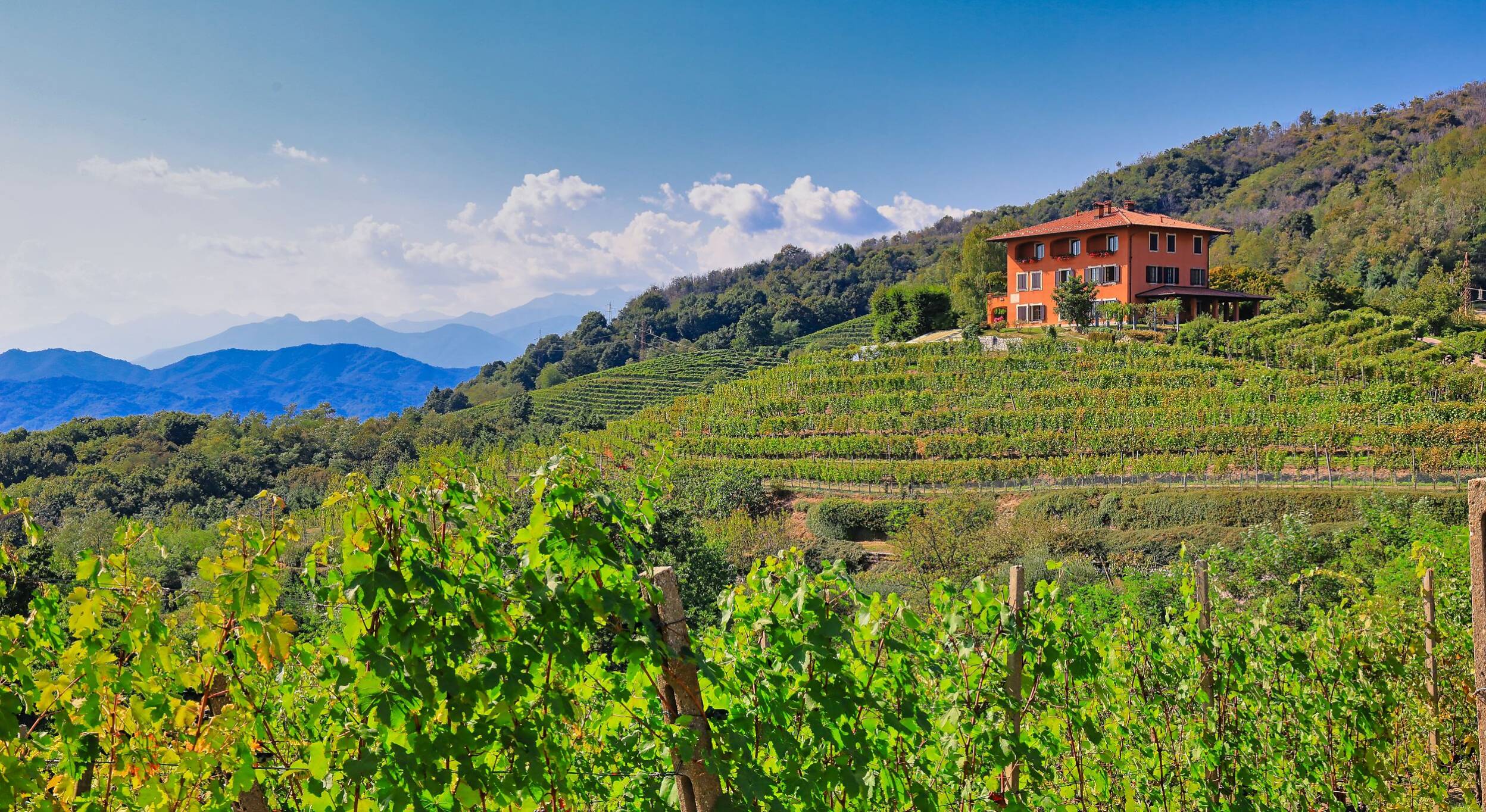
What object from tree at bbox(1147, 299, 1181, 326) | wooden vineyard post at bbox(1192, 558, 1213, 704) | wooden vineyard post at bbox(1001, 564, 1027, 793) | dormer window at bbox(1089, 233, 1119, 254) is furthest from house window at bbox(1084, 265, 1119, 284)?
wooden vineyard post at bbox(1001, 564, 1027, 793)

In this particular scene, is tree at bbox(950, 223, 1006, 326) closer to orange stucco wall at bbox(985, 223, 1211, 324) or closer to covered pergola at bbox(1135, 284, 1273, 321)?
orange stucco wall at bbox(985, 223, 1211, 324)

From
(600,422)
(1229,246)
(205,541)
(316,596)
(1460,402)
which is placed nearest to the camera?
(205,541)

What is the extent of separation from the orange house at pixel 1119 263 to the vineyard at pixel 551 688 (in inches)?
1273

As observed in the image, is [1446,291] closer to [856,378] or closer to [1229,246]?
[856,378]

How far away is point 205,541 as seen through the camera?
1.64 meters

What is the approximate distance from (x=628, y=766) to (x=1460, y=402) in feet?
82.6

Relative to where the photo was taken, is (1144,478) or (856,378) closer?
(1144,478)

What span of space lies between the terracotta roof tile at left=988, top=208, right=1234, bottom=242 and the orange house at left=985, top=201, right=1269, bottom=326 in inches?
1.8

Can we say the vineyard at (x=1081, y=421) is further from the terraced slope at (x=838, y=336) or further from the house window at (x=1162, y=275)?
the terraced slope at (x=838, y=336)

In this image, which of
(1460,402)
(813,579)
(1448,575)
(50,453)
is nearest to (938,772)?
(813,579)

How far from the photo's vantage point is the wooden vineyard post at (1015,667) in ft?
7.26

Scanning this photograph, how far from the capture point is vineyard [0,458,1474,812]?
62.9 inches

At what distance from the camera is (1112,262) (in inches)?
1272

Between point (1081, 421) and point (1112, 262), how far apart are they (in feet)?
40.9
